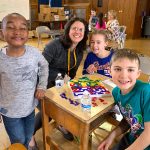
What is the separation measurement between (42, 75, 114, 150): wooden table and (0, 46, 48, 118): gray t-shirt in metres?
0.11

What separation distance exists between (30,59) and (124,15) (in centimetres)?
687

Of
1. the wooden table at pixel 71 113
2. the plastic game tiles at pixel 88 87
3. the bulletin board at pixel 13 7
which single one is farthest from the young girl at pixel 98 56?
the bulletin board at pixel 13 7

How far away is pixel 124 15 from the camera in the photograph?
752cm

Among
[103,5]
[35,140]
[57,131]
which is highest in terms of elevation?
[103,5]

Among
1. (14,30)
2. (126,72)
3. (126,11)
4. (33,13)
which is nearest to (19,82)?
(14,30)

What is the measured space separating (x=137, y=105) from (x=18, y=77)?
75cm

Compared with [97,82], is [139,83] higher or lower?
higher

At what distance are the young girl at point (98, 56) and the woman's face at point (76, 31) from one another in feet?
0.45

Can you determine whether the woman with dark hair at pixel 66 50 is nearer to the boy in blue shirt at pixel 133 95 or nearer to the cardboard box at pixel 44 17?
the boy in blue shirt at pixel 133 95

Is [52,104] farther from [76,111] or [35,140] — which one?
[35,140]

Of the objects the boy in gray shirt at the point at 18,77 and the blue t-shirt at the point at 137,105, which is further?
the boy in gray shirt at the point at 18,77

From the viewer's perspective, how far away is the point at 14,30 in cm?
125

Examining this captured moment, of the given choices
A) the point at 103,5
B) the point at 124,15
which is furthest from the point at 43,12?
the point at 124,15

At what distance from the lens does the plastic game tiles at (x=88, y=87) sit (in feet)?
4.84
